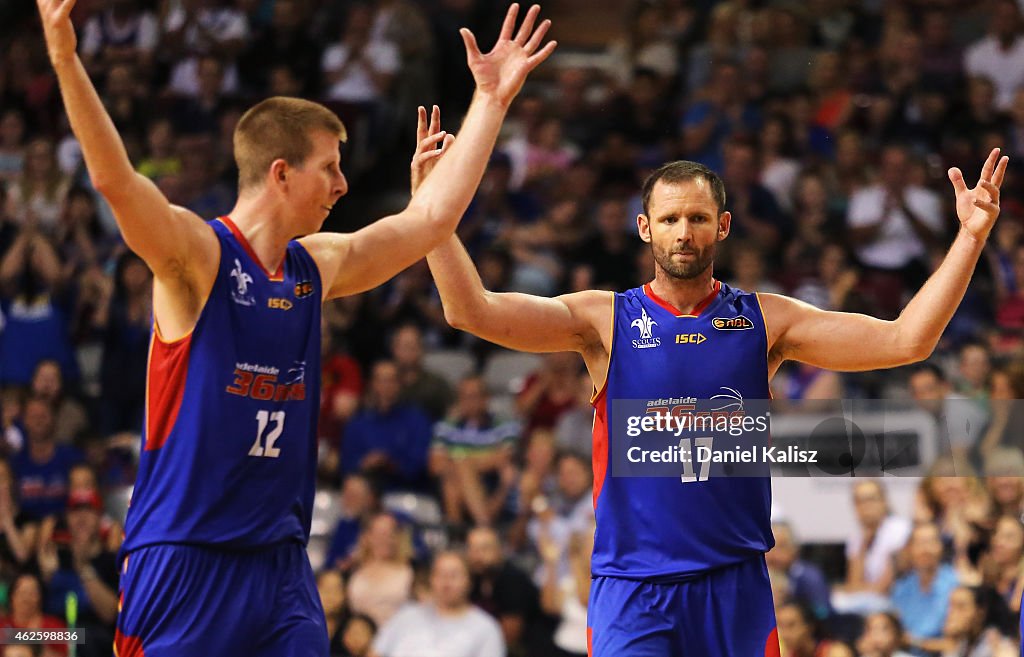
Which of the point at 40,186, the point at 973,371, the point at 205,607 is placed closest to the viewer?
the point at 205,607

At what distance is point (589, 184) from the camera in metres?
15.7

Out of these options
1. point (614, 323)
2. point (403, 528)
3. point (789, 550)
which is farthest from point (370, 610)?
point (614, 323)

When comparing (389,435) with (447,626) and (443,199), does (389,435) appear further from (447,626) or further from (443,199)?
(443,199)

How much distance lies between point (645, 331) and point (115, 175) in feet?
8.69

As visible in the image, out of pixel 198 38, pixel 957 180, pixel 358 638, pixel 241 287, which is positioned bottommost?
pixel 358 638

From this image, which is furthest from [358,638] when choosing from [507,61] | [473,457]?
[507,61]

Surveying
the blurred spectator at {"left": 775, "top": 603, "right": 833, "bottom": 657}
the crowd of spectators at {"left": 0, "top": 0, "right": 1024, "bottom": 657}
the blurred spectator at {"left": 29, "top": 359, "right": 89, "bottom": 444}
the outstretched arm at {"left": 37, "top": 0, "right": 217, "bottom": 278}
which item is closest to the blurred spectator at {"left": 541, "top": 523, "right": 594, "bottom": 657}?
the crowd of spectators at {"left": 0, "top": 0, "right": 1024, "bottom": 657}

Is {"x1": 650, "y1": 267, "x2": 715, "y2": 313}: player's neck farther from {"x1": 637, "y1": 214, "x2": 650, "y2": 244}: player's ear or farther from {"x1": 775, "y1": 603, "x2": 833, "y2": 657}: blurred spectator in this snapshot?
{"x1": 775, "y1": 603, "x2": 833, "y2": 657}: blurred spectator

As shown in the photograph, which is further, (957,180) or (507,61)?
(957,180)

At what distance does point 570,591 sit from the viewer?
11875 mm

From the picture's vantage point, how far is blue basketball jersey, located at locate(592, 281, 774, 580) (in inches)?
256

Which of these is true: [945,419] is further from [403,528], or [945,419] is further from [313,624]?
[313,624]

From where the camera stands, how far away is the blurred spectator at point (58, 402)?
551 inches

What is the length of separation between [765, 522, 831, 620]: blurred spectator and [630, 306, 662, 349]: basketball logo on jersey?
4.70m
